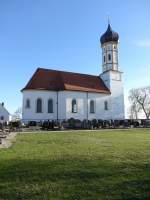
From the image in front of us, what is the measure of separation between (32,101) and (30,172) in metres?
42.6

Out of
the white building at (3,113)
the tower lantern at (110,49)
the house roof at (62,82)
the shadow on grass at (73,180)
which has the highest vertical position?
the tower lantern at (110,49)

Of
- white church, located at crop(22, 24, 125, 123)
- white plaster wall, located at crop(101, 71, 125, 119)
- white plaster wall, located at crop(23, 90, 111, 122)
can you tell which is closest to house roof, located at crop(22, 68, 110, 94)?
white church, located at crop(22, 24, 125, 123)

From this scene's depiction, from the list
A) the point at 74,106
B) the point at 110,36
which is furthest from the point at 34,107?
the point at 110,36

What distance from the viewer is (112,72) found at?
5912 centimetres

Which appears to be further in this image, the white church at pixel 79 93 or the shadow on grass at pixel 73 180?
the white church at pixel 79 93

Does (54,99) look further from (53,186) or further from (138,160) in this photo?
(53,186)

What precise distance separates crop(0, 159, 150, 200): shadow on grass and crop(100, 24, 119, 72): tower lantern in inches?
2044

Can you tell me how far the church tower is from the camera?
5844 centimetres

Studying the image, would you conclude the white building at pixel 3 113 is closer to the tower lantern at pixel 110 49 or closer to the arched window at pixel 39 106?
the arched window at pixel 39 106

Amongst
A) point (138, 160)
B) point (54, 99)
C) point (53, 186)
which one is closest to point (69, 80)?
point (54, 99)

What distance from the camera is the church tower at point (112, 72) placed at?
5844cm

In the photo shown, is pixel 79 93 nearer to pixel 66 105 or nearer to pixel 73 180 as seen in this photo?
pixel 66 105

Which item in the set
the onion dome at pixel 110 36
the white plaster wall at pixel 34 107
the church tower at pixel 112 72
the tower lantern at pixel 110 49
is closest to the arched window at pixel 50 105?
the white plaster wall at pixel 34 107

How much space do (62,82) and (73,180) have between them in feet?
153
